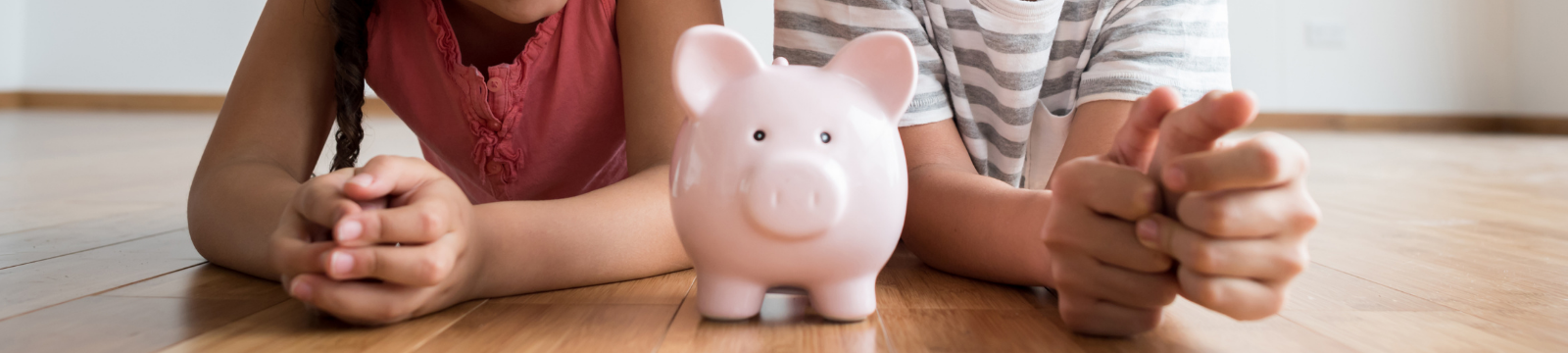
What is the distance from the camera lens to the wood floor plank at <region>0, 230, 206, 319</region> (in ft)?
1.94

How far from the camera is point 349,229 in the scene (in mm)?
444

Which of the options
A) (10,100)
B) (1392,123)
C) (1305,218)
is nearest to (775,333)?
(1305,218)

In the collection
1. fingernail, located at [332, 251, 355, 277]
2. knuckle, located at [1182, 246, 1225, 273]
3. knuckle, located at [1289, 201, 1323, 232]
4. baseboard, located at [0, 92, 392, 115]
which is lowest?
→ baseboard, located at [0, 92, 392, 115]

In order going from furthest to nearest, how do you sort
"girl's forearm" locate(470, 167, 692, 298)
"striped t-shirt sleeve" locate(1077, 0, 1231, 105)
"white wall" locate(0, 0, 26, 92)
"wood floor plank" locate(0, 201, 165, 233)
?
"white wall" locate(0, 0, 26, 92)
"wood floor plank" locate(0, 201, 165, 233)
"striped t-shirt sleeve" locate(1077, 0, 1231, 105)
"girl's forearm" locate(470, 167, 692, 298)

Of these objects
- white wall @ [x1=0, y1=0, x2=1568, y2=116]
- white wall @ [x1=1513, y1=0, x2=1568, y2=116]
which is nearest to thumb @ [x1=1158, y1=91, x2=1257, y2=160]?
white wall @ [x1=0, y1=0, x2=1568, y2=116]

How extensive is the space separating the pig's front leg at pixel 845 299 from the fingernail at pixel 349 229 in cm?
21

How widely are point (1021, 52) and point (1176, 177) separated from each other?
42 centimetres

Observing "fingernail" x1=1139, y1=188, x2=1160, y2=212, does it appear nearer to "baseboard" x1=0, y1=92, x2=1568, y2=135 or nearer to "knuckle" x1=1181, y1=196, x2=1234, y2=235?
"knuckle" x1=1181, y1=196, x2=1234, y2=235

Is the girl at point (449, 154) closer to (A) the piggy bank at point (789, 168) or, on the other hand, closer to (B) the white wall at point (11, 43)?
(A) the piggy bank at point (789, 168)

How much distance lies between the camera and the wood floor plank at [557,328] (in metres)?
0.47


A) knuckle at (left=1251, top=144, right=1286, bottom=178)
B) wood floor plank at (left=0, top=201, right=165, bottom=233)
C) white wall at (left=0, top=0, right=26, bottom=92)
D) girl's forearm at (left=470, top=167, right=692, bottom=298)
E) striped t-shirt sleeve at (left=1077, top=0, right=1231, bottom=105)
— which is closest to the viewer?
knuckle at (left=1251, top=144, right=1286, bottom=178)

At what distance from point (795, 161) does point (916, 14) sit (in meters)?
0.44

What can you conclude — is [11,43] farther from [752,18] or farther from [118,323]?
[118,323]

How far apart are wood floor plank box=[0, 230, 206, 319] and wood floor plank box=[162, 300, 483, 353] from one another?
0.48ft
